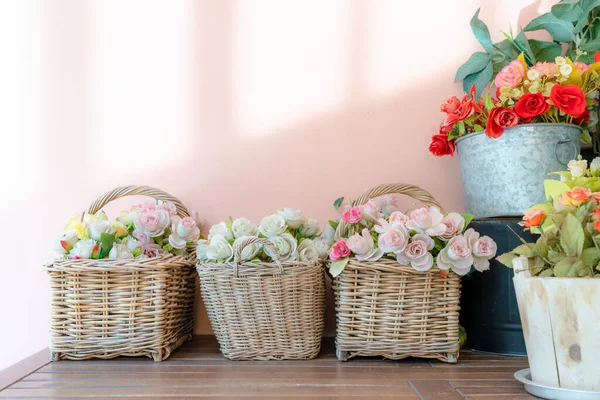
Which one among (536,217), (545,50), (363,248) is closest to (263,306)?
(363,248)

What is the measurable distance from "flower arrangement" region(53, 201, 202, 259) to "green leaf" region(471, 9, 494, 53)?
40.0 inches

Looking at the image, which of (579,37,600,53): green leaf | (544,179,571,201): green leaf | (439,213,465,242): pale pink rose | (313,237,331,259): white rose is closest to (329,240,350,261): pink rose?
(313,237,331,259): white rose

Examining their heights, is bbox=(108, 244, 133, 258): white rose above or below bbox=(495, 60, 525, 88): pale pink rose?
below

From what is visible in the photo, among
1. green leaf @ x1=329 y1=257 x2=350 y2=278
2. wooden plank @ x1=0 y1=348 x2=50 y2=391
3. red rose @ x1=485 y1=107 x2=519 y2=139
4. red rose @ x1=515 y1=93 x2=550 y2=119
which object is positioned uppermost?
red rose @ x1=515 y1=93 x2=550 y2=119

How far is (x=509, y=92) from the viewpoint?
142cm

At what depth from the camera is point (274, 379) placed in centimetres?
116

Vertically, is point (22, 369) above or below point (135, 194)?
below

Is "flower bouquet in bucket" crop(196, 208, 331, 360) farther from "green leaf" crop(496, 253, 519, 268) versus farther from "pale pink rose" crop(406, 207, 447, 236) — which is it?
"green leaf" crop(496, 253, 519, 268)

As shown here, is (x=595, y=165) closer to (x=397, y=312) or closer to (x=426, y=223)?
(x=426, y=223)

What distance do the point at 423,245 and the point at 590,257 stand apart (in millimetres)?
367

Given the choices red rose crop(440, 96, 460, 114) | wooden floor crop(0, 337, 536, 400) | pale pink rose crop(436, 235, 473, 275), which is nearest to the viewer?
wooden floor crop(0, 337, 536, 400)

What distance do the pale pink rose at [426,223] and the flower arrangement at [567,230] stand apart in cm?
18

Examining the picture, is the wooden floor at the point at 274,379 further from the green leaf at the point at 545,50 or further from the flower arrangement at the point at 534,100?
the green leaf at the point at 545,50

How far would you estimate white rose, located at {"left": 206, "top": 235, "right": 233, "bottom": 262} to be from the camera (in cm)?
129
